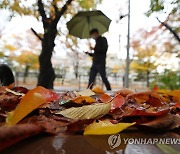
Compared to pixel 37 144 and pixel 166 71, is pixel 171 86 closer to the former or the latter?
pixel 166 71

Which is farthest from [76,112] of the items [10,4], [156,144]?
[10,4]

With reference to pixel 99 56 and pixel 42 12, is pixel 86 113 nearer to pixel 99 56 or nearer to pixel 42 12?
pixel 99 56

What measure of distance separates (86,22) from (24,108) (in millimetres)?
8120

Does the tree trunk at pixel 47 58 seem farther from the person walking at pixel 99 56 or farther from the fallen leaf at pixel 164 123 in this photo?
the fallen leaf at pixel 164 123

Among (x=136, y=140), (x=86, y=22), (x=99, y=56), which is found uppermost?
(x=86, y=22)

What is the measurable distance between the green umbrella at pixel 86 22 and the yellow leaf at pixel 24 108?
25.5ft

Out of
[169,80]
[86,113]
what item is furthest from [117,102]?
[169,80]

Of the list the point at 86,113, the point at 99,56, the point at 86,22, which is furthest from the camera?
the point at 86,22

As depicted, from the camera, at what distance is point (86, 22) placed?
8.63m

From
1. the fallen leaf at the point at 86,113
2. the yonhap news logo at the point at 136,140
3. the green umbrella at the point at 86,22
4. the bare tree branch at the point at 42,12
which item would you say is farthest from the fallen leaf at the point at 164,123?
the bare tree branch at the point at 42,12

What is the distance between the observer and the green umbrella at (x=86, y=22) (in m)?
8.39

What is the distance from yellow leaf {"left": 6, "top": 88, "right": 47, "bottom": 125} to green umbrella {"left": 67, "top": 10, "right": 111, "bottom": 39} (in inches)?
Result: 306

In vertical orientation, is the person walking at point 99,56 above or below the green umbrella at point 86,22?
below

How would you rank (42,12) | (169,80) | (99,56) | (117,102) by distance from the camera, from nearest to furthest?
1. (117,102)
2. (99,56)
3. (42,12)
4. (169,80)
